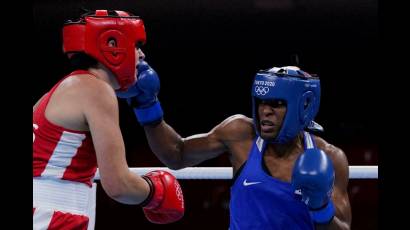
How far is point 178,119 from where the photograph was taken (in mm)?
5312

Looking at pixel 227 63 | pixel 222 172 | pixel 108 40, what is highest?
pixel 108 40

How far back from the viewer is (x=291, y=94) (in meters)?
2.07

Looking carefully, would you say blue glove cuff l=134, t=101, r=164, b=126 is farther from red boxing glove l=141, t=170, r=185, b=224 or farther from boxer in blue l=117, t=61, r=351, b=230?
red boxing glove l=141, t=170, r=185, b=224

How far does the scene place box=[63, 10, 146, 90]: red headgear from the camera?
177cm

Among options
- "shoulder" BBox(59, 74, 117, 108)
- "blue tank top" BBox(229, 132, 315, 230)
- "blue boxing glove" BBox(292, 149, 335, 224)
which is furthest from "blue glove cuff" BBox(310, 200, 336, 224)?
"shoulder" BBox(59, 74, 117, 108)

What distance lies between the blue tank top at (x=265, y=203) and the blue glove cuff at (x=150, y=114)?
39 centimetres

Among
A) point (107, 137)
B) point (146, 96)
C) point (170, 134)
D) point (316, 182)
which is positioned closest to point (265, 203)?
point (316, 182)

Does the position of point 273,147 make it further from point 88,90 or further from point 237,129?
point 88,90

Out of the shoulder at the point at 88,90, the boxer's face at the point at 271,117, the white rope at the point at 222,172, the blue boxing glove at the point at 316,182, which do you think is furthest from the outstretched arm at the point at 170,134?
the shoulder at the point at 88,90

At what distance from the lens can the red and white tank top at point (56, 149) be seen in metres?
1.66

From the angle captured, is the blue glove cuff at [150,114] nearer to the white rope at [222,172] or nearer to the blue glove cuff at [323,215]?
the white rope at [222,172]

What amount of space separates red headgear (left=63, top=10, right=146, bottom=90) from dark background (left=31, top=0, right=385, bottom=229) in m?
2.49

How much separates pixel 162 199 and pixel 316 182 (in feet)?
1.49

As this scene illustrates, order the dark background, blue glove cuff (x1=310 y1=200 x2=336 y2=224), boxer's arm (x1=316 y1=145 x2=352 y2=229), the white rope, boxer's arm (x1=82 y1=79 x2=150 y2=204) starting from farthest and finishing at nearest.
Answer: the dark background, the white rope, boxer's arm (x1=316 y1=145 x2=352 y2=229), blue glove cuff (x1=310 y1=200 x2=336 y2=224), boxer's arm (x1=82 y1=79 x2=150 y2=204)
